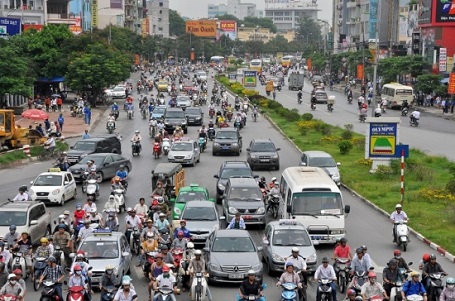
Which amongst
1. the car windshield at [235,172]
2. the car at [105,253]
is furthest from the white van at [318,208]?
the car windshield at [235,172]

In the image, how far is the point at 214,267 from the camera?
20.0m

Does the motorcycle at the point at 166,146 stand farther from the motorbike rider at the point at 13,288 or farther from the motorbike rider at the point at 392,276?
the motorbike rider at the point at 13,288

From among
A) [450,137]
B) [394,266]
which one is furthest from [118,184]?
[450,137]

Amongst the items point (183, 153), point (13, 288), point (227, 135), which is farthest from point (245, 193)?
point (227, 135)

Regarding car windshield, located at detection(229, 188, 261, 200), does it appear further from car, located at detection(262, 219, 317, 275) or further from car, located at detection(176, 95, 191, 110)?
car, located at detection(176, 95, 191, 110)

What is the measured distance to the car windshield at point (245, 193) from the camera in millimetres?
27562

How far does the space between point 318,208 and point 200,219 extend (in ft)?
11.9

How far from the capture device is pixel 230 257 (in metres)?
20.3

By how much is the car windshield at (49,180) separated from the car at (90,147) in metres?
6.07

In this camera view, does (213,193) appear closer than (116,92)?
Yes

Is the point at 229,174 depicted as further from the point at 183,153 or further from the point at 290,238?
the point at 290,238

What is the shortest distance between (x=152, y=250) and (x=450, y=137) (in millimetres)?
39063

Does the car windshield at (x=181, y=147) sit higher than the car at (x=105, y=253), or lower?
lower

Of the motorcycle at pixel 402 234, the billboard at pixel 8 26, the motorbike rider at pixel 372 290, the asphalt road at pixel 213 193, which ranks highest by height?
the billboard at pixel 8 26
